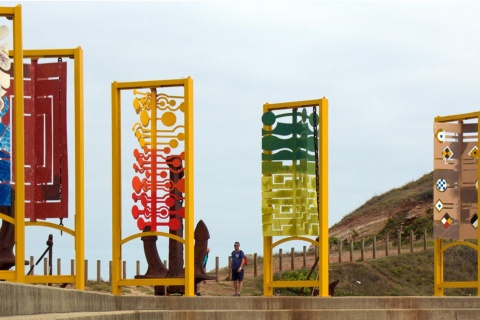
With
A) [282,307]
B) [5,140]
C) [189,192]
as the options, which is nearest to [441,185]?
[189,192]

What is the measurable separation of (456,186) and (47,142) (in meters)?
10.4

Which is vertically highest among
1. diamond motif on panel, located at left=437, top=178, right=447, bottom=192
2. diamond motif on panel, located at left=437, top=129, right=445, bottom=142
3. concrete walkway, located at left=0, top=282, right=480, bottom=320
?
diamond motif on panel, located at left=437, top=129, right=445, bottom=142

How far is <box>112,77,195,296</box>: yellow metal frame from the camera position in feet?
76.2

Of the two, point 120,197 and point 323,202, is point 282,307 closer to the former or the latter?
point 323,202

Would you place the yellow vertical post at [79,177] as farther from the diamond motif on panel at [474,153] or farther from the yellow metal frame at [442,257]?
the diamond motif on panel at [474,153]

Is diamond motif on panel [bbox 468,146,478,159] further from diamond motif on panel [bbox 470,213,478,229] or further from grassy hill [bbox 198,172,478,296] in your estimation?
grassy hill [bbox 198,172,478,296]

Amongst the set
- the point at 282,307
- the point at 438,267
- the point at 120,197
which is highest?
the point at 120,197

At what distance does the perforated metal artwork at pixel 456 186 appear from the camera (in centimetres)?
2755

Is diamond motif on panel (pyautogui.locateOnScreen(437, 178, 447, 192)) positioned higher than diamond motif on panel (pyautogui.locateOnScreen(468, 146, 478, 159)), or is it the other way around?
diamond motif on panel (pyautogui.locateOnScreen(468, 146, 478, 159))

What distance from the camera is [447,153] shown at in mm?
27672

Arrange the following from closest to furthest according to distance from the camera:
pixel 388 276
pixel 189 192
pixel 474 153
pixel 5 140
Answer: pixel 5 140
pixel 189 192
pixel 474 153
pixel 388 276

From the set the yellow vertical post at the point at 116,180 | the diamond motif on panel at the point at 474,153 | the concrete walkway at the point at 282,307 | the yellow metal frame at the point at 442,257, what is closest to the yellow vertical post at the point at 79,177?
the concrete walkway at the point at 282,307

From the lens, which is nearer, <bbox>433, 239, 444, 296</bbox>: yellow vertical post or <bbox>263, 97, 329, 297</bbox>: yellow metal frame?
<bbox>263, 97, 329, 297</bbox>: yellow metal frame

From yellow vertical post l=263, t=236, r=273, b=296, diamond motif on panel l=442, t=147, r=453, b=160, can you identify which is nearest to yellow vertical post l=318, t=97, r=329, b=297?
yellow vertical post l=263, t=236, r=273, b=296
